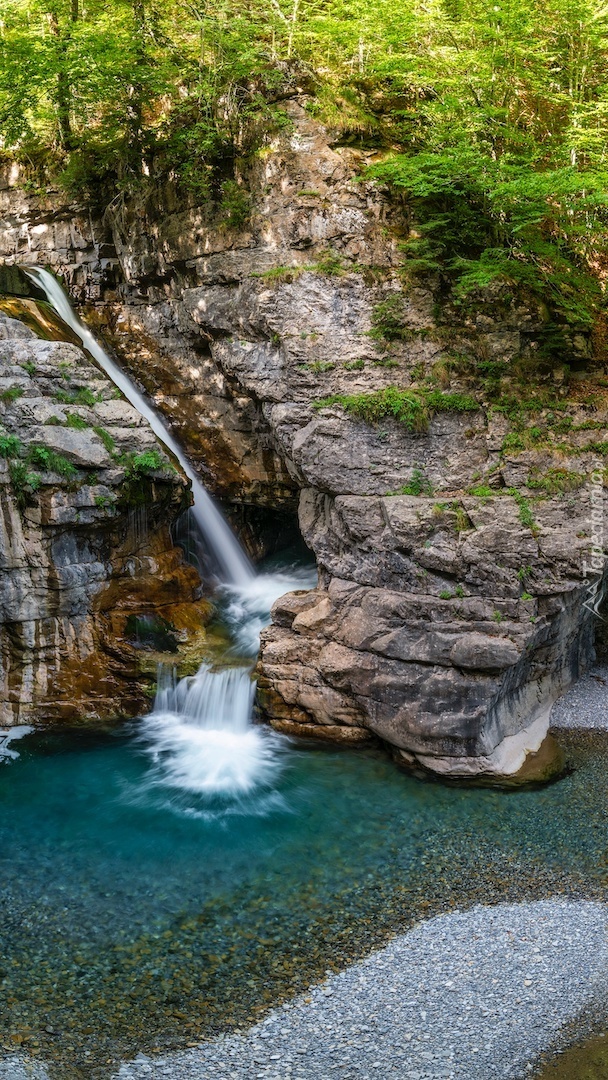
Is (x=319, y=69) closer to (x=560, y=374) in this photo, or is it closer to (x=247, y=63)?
(x=247, y=63)

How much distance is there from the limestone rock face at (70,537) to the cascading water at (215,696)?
2.77 ft

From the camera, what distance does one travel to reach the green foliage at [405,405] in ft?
39.8

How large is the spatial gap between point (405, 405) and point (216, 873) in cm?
740

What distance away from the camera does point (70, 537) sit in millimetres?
12141

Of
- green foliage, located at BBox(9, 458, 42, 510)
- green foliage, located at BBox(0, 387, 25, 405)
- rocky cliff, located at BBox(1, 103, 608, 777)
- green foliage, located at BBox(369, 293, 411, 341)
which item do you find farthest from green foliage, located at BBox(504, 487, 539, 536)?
green foliage, located at BBox(0, 387, 25, 405)

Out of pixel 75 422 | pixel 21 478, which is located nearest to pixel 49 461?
pixel 21 478

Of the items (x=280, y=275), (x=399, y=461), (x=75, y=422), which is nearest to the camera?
(x=399, y=461)

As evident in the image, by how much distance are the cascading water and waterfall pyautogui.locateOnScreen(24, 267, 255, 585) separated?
0.07ft

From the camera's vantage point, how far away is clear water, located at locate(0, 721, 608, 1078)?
6.83 metres

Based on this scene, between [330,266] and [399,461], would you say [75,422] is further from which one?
[399,461]

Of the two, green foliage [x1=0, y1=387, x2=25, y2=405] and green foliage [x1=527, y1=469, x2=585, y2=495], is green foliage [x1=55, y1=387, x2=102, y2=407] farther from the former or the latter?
green foliage [x1=527, y1=469, x2=585, y2=495]

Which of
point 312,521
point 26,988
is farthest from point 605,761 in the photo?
point 26,988

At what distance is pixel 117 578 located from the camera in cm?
1282

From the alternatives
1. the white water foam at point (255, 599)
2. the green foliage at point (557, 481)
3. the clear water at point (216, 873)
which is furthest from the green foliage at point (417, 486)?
the clear water at point (216, 873)
